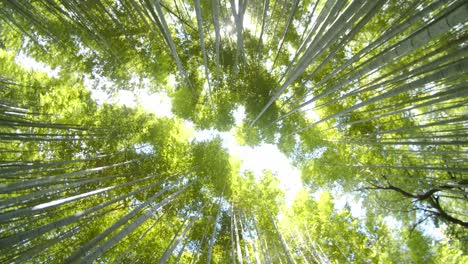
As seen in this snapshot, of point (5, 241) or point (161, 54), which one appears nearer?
point (5, 241)

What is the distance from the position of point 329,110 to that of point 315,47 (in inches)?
173

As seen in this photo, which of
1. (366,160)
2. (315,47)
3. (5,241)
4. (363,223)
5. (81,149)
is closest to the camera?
(5,241)

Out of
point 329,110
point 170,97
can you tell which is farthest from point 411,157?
point 170,97

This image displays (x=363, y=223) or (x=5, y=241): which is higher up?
(x=363, y=223)

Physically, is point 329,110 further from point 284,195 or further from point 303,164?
point 284,195

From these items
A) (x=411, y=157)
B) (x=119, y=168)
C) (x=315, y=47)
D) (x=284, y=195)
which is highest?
(x=411, y=157)

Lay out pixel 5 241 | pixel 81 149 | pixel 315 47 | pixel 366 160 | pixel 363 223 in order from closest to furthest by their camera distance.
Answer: pixel 5 241 < pixel 315 47 < pixel 81 149 < pixel 366 160 < pixel 363 223

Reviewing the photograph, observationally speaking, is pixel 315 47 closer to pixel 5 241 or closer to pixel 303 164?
A: pixel 5 241

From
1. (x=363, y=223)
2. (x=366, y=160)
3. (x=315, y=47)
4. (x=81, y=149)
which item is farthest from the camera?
(x=363, y=223)

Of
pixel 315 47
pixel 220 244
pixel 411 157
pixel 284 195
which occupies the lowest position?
pixel 220 244

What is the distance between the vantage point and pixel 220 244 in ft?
23.5

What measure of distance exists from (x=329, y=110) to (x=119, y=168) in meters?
5.51

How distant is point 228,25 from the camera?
6535 mm

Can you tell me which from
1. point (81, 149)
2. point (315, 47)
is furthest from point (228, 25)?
point (81, 149)
